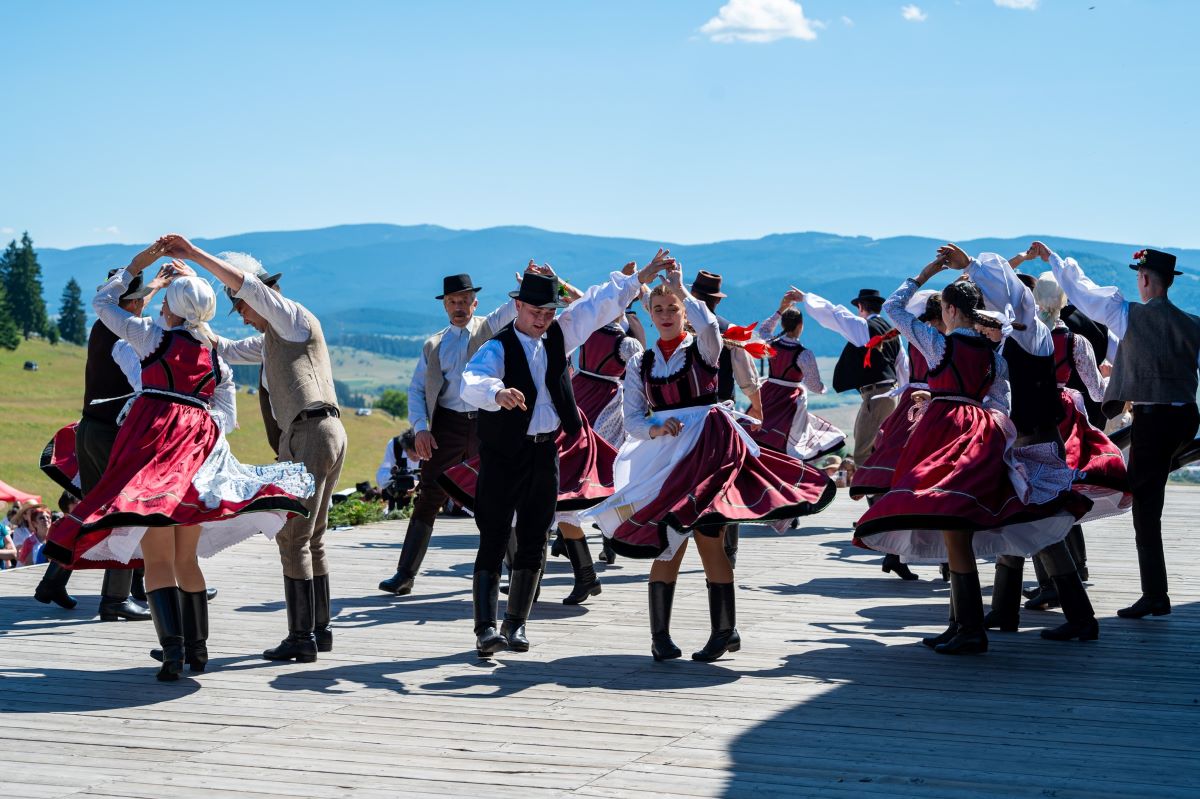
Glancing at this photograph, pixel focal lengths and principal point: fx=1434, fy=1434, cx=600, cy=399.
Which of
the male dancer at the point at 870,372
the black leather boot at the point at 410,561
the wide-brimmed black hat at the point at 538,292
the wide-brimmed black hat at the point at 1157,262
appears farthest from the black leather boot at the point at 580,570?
the wide-brimmed black hat at the point at 1157,262

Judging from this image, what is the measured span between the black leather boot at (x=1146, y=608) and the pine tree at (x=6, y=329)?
12273cm

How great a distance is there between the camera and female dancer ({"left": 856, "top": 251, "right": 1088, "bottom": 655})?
6.01 metres

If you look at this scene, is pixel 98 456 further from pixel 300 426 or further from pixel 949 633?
pixel 949 633

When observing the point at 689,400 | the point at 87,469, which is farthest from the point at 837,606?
the point at 87,469

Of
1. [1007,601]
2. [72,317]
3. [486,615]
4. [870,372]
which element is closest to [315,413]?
[486,615]

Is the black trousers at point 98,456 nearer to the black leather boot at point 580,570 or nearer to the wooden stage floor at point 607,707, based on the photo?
the wooden stage floor at point 607,707

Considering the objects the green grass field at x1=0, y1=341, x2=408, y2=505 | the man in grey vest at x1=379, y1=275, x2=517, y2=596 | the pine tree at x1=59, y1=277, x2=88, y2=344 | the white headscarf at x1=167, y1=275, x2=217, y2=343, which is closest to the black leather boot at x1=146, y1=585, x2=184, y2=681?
the white headscarf at x1=167, y1=275, x2=217, y2=343

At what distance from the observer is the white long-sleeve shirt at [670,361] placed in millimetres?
6277

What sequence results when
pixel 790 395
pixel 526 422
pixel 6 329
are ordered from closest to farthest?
pixel 526 422 < pixel 790 395 < pixel 6 329

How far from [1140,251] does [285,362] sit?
4.20 meters

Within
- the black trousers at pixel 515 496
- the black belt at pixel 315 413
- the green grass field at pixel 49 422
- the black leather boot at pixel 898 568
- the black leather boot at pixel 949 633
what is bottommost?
the green grass field at pixel 49 422

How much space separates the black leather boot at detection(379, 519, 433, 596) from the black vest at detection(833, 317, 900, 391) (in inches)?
141

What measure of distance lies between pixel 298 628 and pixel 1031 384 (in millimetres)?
3487

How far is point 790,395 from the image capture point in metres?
11.7
